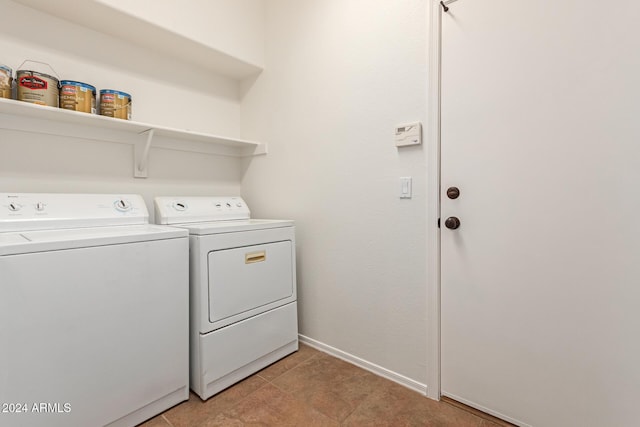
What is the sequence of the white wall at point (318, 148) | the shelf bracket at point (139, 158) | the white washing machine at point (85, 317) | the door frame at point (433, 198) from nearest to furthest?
1. the white washing machine at point (85, 317)
2. the door frame at point (433, 198)
3. the white wall at point (318, 148)
4. the shelf bracket at point (139, 158)

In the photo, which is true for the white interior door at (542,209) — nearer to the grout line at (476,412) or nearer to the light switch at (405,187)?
the grout line at (476,412)

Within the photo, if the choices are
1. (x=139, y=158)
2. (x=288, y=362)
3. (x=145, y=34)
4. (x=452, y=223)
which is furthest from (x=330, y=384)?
(x=145, y=34)

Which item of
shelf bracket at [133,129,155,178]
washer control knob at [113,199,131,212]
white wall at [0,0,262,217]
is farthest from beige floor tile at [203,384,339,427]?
shelf bracket at [133,129,155,178]

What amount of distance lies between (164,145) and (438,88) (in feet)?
5.66

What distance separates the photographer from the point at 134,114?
1921 millimetres

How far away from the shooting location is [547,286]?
121cm

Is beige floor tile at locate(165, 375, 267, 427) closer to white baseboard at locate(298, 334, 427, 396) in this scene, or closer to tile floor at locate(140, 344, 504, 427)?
tile floor at locate(140, 344, 504, 427)

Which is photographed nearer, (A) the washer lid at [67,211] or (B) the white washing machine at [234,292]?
(A) the washer lid at [67,211]

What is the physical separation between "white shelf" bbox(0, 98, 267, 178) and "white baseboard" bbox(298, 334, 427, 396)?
1.43 meters

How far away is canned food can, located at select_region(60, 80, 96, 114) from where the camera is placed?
4.94ft

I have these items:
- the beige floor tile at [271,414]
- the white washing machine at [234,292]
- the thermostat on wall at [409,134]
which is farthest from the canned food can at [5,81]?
the thermostat on wall at [409,134]

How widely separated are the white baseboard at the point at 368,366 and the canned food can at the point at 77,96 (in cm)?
185

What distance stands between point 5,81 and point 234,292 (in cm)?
143

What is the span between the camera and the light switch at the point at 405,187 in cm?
155
